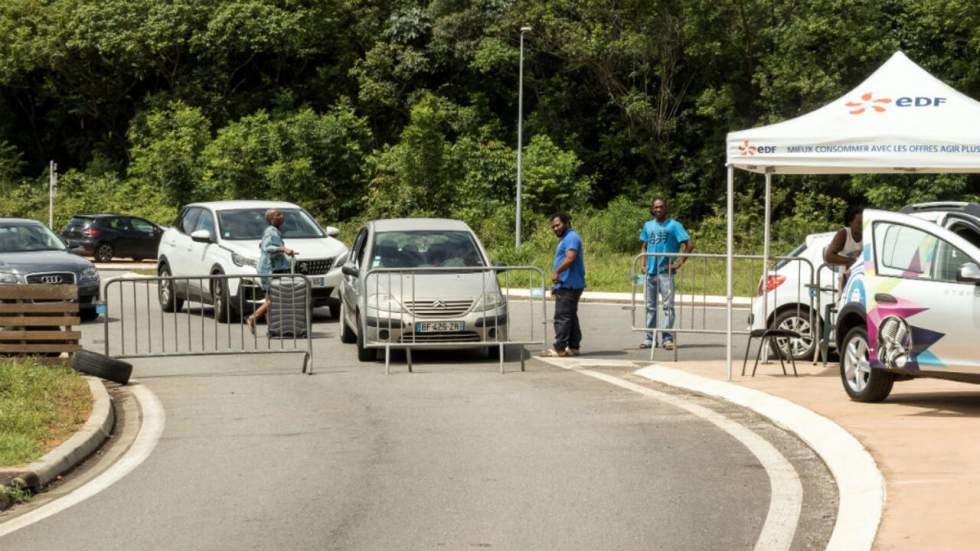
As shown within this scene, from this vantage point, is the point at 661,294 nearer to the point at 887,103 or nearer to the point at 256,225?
the point at 887,103

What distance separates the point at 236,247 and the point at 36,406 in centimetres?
1028

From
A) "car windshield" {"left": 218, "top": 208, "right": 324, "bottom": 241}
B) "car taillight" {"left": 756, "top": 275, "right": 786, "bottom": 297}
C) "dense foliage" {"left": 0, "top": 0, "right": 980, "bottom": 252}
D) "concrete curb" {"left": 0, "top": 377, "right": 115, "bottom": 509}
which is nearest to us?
"concrete curb" {"left": 0, "top": 377, "right": 115, "bottom": 509}

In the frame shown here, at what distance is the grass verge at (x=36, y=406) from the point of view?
10.1 metres

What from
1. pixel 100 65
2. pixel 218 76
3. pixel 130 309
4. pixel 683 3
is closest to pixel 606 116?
pixel 683 3

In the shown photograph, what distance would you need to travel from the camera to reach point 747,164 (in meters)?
14.3

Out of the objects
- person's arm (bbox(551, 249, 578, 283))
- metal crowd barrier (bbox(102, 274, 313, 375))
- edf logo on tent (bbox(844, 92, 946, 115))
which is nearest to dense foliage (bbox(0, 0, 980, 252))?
metal crowd barrier (bbox(102, 274, 313, 375))

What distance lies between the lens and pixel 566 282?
1727 centimetres

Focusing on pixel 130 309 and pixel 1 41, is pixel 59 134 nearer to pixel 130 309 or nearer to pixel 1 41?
pixel 1 41

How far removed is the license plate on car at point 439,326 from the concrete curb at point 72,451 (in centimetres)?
416

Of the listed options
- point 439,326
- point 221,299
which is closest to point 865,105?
point 439,326

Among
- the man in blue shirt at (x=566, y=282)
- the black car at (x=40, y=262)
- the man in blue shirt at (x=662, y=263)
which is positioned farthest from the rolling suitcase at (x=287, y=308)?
the black car at (x=40, y=262)

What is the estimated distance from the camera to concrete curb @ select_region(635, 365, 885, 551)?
7.75 m

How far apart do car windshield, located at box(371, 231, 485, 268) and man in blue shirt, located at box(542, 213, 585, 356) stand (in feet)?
3.48

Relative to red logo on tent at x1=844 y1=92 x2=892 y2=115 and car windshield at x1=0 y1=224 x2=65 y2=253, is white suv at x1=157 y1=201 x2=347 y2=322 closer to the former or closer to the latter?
car windshield at x1=0 y1=224 x2=65 y2=253
